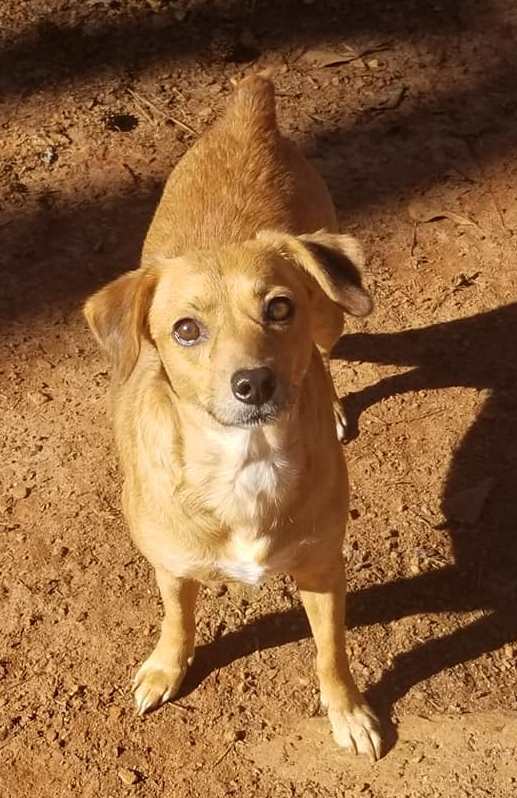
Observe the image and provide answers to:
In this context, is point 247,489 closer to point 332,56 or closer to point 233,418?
point 233,418

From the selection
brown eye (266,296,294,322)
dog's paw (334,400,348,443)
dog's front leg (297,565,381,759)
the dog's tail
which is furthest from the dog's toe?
the dog's tail

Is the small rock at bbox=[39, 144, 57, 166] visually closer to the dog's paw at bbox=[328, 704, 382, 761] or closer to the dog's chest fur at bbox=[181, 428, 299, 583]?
the dog's chest fur at bbox=[181, 428, 299, 583]

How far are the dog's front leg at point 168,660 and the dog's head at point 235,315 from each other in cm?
119

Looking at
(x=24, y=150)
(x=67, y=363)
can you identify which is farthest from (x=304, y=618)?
(x=24, y=150)

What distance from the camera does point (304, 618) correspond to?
5.05 meters

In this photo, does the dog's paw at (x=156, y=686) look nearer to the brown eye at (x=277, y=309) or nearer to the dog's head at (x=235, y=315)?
the dog's head at (x=235, y=315)

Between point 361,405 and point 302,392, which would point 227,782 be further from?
point 361,405

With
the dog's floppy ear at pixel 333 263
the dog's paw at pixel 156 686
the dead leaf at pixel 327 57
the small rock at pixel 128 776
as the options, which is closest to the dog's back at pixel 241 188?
the dog's floppy ear at pixel 333 263

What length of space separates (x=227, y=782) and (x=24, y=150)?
14.1 feet

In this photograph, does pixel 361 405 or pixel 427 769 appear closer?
pixel 427 769

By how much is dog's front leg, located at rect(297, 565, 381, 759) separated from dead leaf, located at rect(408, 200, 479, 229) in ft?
9.91

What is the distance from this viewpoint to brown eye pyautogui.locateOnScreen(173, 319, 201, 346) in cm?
372

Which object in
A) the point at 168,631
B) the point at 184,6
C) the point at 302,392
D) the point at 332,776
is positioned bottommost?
the point at 332,776

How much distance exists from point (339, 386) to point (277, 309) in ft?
7.52
